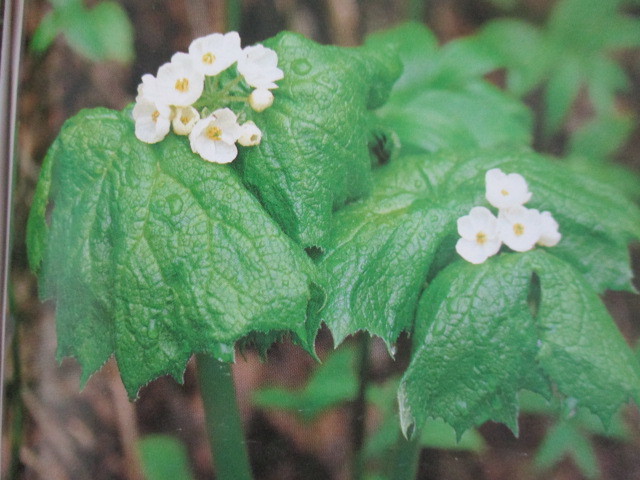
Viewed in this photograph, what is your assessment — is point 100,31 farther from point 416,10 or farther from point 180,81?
point 416,10

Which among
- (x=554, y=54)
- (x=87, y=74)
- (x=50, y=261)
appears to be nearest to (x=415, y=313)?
(x=50, y=261)

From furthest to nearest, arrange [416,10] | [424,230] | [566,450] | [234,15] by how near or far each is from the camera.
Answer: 1. [416,10]
2. [234,15]
3. [566,450]
4. [424,230]

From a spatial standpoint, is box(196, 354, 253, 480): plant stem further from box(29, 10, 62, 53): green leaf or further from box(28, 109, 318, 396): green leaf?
box(29, 10, 62, 53): green leaf

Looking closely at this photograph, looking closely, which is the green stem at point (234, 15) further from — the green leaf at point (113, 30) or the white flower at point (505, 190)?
the white flower at point (505, 190)

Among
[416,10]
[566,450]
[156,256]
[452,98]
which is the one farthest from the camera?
[416,10]

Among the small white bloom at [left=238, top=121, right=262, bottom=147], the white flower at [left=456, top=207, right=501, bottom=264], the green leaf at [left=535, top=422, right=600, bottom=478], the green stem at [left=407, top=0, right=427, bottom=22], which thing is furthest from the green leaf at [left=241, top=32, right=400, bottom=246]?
the green stem at [left=407, top=0, right=427, bottom=22]

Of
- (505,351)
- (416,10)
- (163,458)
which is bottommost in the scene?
(163,458)

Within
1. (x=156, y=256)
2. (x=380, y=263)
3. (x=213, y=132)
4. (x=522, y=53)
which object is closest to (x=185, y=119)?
(x=213, y=132)
